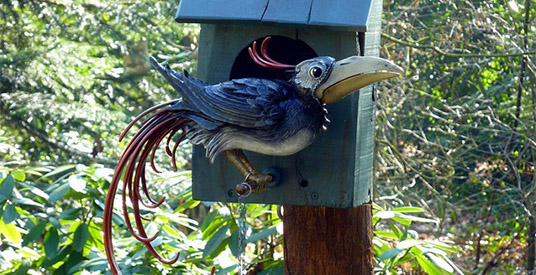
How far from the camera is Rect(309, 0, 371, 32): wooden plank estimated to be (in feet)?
7.56

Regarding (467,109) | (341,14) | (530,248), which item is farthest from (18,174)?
(530,248)

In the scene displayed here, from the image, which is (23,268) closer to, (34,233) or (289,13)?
(34,233)

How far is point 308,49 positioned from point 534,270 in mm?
2645

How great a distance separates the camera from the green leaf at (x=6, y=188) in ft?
10.5

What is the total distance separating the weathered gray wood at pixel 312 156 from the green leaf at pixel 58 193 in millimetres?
733

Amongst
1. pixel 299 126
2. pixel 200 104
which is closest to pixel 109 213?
pixel 200 104

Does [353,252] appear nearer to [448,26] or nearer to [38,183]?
[448,26]

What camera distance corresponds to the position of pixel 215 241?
298 cm

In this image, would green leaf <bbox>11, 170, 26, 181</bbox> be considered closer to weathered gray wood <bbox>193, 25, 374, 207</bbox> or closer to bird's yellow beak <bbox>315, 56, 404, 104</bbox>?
weathered gray wood <bbox>193, 25, 374, 207</bbox>

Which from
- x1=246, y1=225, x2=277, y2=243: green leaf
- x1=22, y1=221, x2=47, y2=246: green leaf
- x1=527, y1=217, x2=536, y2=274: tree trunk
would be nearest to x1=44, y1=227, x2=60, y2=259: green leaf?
x1=22, y1=221, x2=47, y2=246: green leaf

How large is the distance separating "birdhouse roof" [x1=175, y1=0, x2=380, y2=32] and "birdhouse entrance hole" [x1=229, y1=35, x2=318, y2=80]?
102 millimetres

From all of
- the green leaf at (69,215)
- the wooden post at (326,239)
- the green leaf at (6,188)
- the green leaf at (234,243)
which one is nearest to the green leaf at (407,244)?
the wooden post at (326,239)

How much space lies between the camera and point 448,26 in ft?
15.0

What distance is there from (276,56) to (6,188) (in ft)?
3.77
